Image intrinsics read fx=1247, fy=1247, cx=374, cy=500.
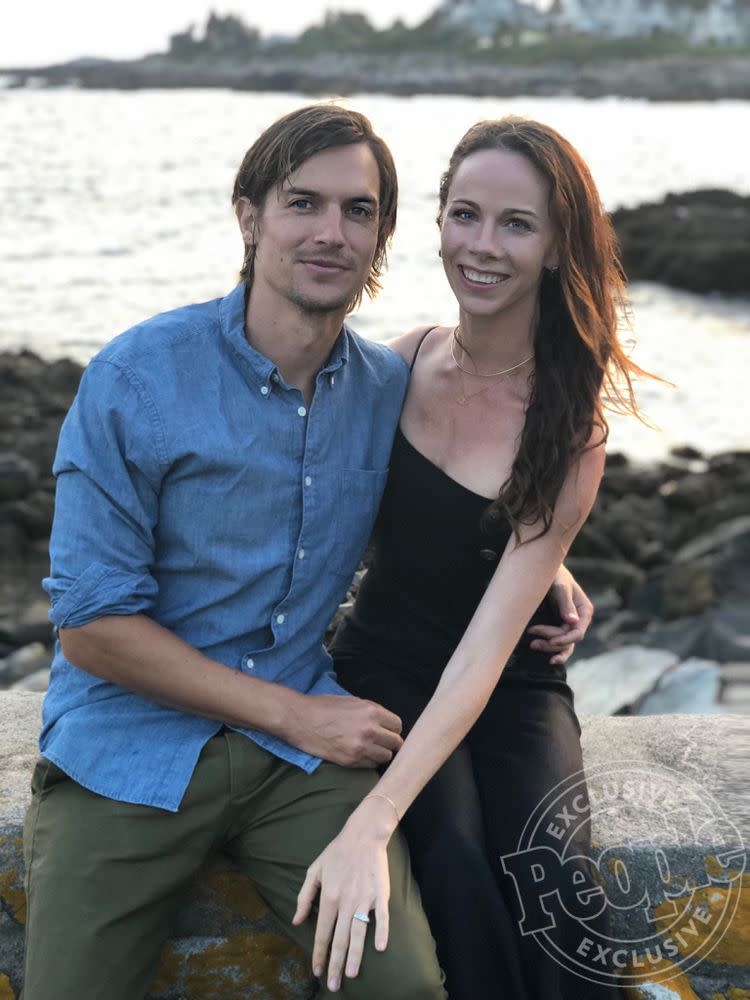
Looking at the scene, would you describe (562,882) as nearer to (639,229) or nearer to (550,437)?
(550,437)

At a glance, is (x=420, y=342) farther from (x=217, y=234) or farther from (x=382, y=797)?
(x=217, y=234)

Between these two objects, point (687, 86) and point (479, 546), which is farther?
point (687, 86)

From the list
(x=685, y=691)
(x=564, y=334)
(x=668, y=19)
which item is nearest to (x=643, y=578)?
(x=685, y=691)

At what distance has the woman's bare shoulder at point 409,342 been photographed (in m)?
2.96

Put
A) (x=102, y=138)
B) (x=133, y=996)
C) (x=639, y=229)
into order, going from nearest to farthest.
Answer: (x=133, y=996) → (x=639, y=229) → (x=102, y=138)

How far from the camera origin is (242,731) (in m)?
2.23

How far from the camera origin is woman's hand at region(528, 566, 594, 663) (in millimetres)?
2674

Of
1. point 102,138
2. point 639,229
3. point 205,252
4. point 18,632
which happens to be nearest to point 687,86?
point 102,138

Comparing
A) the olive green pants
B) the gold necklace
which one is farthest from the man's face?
the olive green pants

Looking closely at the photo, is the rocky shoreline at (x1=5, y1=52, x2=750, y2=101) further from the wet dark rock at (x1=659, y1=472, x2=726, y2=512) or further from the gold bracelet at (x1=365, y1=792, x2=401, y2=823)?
the gold bracelet at (x1=365, y1=792, x2=401, y2=823)

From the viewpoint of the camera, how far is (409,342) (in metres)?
2.99

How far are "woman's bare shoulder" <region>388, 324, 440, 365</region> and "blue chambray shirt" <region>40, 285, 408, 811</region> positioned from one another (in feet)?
1.70

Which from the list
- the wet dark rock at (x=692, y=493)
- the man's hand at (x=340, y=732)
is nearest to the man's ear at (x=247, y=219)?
the man's hand at (x=340, y=732)

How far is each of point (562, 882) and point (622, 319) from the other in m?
1.34
